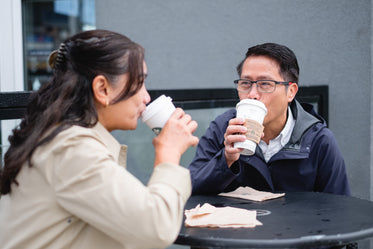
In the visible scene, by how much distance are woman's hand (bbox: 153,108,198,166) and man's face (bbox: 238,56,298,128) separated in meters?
0.84

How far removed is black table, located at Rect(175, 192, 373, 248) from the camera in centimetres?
140

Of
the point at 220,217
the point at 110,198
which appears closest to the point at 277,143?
the point at 220,217

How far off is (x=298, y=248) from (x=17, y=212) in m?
0.78

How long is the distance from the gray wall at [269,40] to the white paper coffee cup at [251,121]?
211 cm

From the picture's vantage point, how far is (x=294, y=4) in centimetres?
400

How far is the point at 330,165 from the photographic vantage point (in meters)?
2.20

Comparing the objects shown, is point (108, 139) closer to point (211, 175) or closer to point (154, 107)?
point (154, 107)

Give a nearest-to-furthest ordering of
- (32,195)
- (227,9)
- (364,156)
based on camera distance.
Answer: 1. (32,195)
2. (364,156)
3. (227,9)

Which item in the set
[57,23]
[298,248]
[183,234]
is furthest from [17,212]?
[57,23]

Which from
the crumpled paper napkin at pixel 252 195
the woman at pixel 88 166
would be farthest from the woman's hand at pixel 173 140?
the crumpled paper napkin at pixel 252 195

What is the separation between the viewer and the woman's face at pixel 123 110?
1.45 metres

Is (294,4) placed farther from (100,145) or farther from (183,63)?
(100,145)

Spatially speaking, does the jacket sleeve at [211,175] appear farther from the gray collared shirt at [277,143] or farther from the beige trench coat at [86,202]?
the beige trench coat at [86,202]

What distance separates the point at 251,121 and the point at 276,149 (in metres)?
0.43
